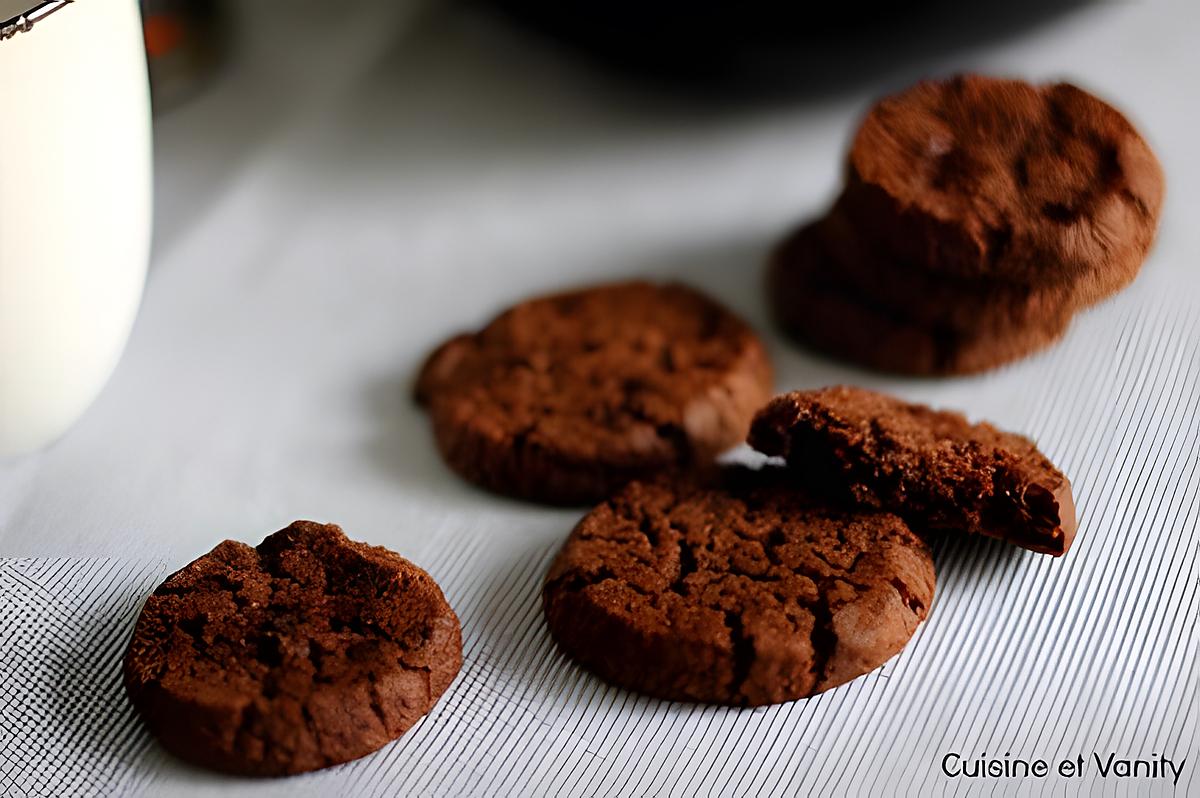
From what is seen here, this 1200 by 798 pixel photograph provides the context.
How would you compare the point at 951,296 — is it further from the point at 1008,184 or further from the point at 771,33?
the point at 771,33

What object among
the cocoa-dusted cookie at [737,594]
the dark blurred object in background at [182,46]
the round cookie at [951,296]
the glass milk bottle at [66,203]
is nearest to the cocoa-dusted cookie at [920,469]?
the cocoa-dusted cookie at [737,594]

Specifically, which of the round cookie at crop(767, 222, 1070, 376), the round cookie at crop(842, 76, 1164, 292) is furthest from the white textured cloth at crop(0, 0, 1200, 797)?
the round cookie at crop(842, 76, 1164, 292)

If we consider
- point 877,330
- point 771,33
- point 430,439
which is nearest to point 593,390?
point 430,439

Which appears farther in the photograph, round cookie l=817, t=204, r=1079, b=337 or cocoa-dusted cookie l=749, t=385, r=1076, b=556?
round cookie l=817, t=204, r=1079, b=337

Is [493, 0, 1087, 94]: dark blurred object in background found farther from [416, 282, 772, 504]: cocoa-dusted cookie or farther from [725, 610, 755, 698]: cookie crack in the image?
[725, 610, 755, 698]: cookie crack

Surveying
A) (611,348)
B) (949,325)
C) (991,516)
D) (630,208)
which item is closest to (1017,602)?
(991,516)

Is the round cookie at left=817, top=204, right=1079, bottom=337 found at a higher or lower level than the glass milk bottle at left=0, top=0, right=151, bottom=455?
lower

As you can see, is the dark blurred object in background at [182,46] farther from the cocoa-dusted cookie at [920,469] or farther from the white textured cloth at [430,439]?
the cocoa-dusted cookie at [920,469]
